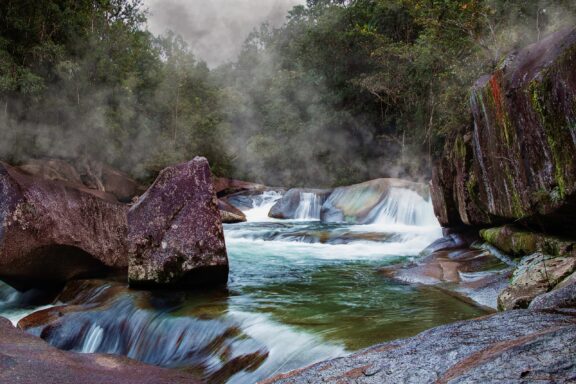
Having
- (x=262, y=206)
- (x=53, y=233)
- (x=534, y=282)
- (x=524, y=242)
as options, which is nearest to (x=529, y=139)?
(x=524, y=242)

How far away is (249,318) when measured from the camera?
5.27 m

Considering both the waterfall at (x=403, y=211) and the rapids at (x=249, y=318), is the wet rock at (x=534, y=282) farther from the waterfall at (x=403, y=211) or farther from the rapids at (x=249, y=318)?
the waterfall at (x=403, y=211)

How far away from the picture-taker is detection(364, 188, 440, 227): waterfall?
14.8m

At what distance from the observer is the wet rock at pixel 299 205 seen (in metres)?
19.0

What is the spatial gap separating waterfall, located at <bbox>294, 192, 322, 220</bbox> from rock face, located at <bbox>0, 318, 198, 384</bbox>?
47.1 feet

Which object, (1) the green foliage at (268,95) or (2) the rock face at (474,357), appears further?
(1) the green foliage at (268,95)

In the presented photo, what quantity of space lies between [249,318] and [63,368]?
190 cm

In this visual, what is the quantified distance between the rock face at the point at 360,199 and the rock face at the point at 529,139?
279 inches

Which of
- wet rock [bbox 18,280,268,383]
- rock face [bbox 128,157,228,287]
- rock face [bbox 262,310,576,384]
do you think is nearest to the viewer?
rock face [bbox 262,310,576,384]

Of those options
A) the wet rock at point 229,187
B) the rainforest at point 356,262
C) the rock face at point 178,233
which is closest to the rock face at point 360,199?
the rainforest at point 356,262

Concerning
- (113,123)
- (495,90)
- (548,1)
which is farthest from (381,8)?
(495,90)

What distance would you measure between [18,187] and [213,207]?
2673mm

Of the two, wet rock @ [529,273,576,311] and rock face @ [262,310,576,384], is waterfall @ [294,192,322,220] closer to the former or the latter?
wet rock @ [529,273,576,311]

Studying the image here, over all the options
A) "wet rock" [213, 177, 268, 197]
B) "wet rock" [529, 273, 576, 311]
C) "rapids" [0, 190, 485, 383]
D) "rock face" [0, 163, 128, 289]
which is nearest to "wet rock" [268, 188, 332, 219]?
"wet rock" [213, 177, 268, 197]
